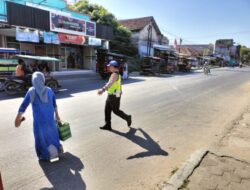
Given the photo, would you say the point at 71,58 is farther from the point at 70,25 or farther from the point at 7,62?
the point at 7,62

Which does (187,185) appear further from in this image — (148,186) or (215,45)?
(215,45)

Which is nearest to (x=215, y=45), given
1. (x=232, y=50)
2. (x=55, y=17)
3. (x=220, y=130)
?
(x=232, y=50)

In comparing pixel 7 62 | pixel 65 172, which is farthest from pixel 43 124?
pixel 7 62

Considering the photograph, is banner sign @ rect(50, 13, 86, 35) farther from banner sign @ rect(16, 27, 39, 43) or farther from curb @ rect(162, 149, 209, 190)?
curb @ rect(162, 149, 209, 190)

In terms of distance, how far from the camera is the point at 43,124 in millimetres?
4129

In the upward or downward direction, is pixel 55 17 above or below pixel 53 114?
above

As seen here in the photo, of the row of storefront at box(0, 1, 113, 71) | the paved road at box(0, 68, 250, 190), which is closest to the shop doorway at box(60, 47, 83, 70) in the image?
the row of storefront at box(0, 1, 113, 71)

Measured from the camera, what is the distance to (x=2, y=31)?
1898cm

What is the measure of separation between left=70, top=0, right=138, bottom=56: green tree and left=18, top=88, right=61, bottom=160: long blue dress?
95.7 ft

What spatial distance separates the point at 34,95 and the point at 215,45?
112910 mm

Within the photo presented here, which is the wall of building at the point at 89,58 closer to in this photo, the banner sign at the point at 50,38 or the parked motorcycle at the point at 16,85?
the banner sign at the point at 50,38

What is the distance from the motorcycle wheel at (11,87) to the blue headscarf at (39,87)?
830 cm

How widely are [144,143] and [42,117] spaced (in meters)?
2.39

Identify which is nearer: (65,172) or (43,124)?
(65,172)
